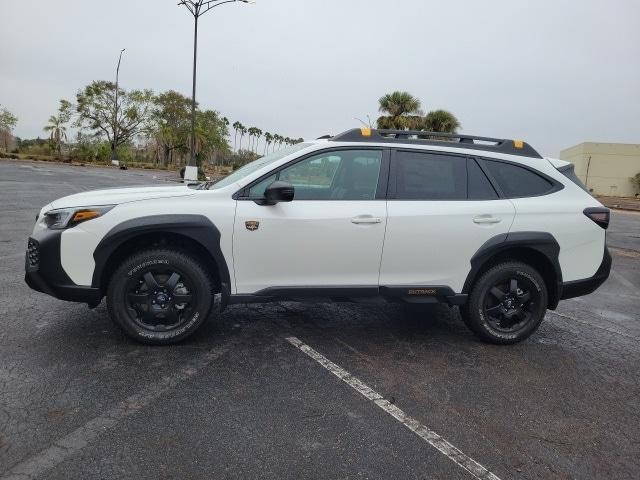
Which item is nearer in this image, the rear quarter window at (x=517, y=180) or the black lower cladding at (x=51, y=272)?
the black lower cladding at (x=51, y=272)

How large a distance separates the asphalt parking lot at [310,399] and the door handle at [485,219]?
1.13 metres

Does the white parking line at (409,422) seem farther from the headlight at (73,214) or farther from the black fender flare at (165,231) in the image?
the headlight at (73,214)

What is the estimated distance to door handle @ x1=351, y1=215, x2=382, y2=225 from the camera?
373cm

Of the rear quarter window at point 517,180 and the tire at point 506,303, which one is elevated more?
the rear quarter window at point 517,180

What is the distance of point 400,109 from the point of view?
1513 inches

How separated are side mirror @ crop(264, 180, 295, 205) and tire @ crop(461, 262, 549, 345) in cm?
185

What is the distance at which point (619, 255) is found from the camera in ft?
32.0

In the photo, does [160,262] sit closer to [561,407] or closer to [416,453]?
[416,453]

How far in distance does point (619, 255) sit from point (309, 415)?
9.42m

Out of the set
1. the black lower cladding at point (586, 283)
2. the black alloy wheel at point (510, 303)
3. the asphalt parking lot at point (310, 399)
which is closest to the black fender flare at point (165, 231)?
the asphalt parking lot at point (310, 399)

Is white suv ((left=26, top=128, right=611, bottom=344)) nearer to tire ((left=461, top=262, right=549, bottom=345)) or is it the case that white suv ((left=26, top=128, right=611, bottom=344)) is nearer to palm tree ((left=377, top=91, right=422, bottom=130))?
tire ((left=461, top=262, right=549, bottom=345))

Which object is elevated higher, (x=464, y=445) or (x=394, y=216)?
(x=394, y=216)

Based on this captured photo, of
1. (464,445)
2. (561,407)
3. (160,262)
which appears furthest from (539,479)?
(160,262)

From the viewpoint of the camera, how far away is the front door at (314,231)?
3.65 meters
